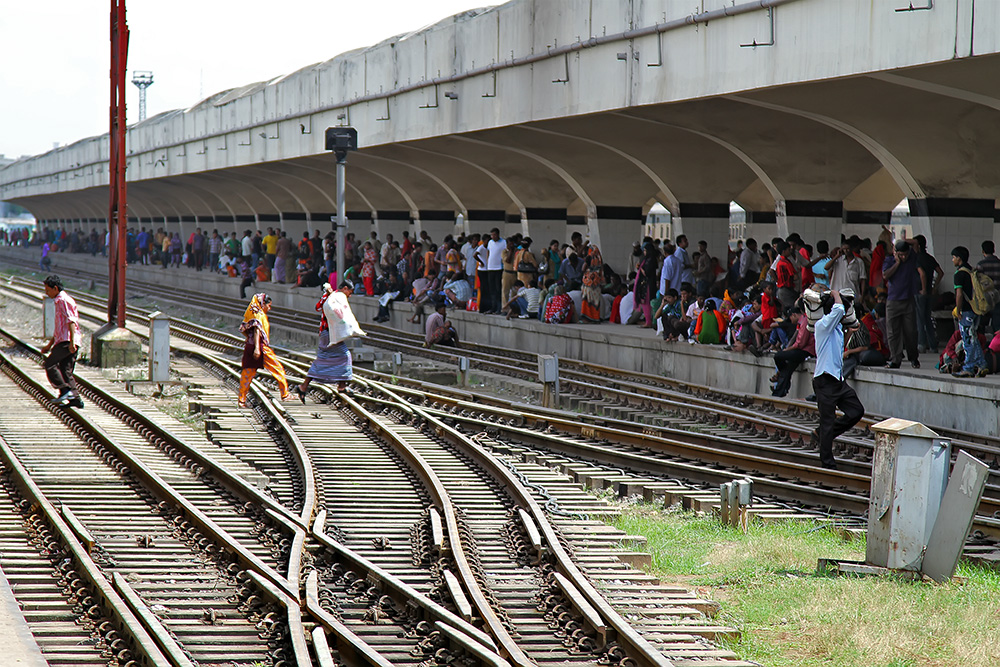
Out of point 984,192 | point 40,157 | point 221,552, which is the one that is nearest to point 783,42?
point 984,192

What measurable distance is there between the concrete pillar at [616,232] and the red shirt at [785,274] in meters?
8.38

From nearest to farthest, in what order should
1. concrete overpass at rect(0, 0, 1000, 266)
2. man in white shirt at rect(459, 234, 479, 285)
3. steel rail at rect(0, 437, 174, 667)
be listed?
steel rail at rect(0, 437, 174, 667)
concrete overpass at rect(0, 0, 1000, 266)
man in white shirt at rect(459, 234, 479, 285)

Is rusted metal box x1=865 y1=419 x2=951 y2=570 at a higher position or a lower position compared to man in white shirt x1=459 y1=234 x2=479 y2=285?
lower

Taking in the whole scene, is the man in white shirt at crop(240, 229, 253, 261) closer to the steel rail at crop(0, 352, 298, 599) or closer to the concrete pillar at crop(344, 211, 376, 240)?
the concrete pillar at crop(344, 211, 376, 240)

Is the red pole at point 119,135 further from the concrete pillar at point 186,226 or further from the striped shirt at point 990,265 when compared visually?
the concrete pillar at point 186,226

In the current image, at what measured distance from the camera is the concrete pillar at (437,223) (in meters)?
33.8

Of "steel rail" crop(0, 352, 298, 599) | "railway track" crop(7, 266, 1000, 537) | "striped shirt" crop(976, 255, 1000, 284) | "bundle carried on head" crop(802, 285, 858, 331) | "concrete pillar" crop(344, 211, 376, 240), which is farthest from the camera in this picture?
"concrete pillar" crop(344, 211, 376, 240)

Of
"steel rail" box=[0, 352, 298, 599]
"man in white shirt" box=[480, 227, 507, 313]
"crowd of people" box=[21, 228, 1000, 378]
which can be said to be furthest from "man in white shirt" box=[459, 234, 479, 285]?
"steel rail" box=[0, 352, 298, 599]

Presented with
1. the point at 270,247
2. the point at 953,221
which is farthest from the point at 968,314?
the point at 270,247

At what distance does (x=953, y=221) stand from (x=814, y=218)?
375 cm

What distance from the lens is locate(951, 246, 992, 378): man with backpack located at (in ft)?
46.6

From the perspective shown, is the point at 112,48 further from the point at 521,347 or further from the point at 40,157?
the point at 40,157

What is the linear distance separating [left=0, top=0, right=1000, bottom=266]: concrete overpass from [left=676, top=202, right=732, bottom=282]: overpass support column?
33 mm

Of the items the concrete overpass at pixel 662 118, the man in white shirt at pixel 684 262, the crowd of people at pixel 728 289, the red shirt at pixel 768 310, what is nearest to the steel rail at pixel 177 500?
the crowd of people at pixel 728 289
